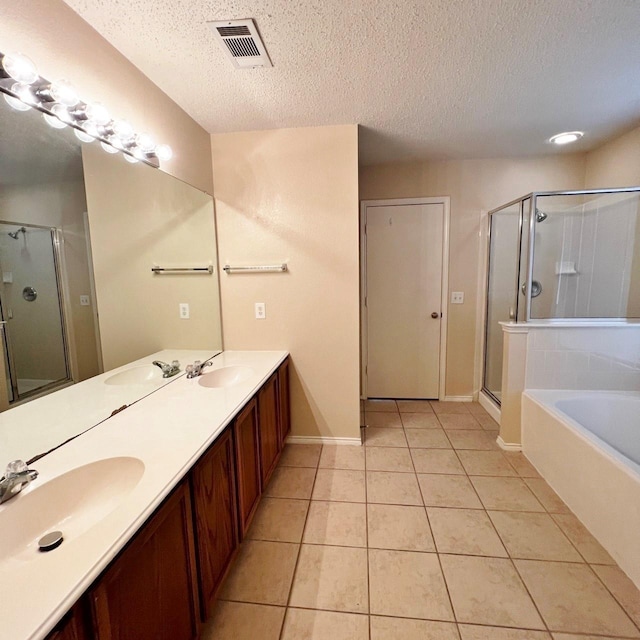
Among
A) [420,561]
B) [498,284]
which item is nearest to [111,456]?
[420,561]

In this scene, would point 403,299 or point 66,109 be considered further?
point 403,299

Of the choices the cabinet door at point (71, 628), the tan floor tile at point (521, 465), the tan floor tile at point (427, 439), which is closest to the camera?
the cabinet door at point (71, 628)

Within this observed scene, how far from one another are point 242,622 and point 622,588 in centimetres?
157

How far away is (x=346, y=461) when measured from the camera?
2.29 metres

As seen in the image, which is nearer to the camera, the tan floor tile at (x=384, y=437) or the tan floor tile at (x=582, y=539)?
the tan floor tile at (x=582, y=539)

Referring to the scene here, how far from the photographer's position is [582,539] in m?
1.58

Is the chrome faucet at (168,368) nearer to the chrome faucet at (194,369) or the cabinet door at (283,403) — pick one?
the chrome faucet at (194,369)

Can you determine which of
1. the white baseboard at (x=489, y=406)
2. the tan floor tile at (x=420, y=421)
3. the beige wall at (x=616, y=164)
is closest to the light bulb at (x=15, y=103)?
the tan floor tile at (x=420, y=421)

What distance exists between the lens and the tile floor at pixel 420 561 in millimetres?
1219

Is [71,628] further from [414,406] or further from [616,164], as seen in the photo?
[616,164]

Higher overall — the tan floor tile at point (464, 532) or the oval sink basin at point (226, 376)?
the oval sink basin at point (226, 376)

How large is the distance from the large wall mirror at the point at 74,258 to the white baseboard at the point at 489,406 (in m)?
2.70

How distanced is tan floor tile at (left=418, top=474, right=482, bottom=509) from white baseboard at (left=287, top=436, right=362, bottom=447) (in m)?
0.55

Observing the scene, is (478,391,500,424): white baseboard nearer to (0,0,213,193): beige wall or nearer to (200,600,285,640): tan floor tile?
(200,600,285,640): tan floor tile
